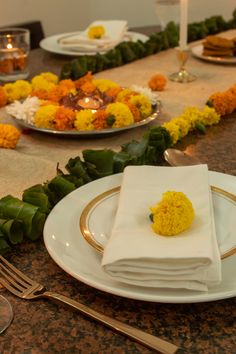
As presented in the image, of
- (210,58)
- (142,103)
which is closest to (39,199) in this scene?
(142,103)

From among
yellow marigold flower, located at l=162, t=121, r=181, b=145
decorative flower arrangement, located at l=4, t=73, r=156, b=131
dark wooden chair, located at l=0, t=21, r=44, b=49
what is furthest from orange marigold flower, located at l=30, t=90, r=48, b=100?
dark wooden chair, located at l=0, t=21, r=44, b=49

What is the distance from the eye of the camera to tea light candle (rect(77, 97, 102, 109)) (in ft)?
3.33

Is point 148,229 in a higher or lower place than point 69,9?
higher

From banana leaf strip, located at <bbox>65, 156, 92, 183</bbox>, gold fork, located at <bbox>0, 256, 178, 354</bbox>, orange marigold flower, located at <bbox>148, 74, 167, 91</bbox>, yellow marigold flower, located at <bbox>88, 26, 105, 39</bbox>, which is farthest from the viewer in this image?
yellow marigold flower, located at <bbox>88, 26, 105, 39</bbox>

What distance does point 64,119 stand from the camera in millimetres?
962

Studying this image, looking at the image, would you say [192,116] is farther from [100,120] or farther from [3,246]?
[3,246]

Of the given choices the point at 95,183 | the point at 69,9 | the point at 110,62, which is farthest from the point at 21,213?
the point at 69,9

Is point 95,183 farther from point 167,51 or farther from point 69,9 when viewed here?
point 69,9

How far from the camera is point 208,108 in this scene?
3.55ft

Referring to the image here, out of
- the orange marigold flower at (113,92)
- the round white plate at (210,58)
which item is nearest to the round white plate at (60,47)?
the round white plate at (210,58)

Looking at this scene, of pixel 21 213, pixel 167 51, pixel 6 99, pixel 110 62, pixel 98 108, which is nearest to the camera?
pixel 21 213

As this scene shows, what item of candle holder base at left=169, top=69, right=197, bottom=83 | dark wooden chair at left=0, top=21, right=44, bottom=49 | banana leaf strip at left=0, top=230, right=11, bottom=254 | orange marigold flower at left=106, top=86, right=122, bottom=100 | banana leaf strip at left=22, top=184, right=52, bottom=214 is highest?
banana leaf strip at left=22, top=184, right=52, bottom=214

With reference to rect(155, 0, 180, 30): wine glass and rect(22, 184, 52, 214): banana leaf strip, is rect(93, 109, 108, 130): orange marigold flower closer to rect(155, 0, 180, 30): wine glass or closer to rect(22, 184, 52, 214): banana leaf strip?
rect(22, 184, 52, 214): banana leaf strip

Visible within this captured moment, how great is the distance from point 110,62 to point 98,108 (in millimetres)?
492
